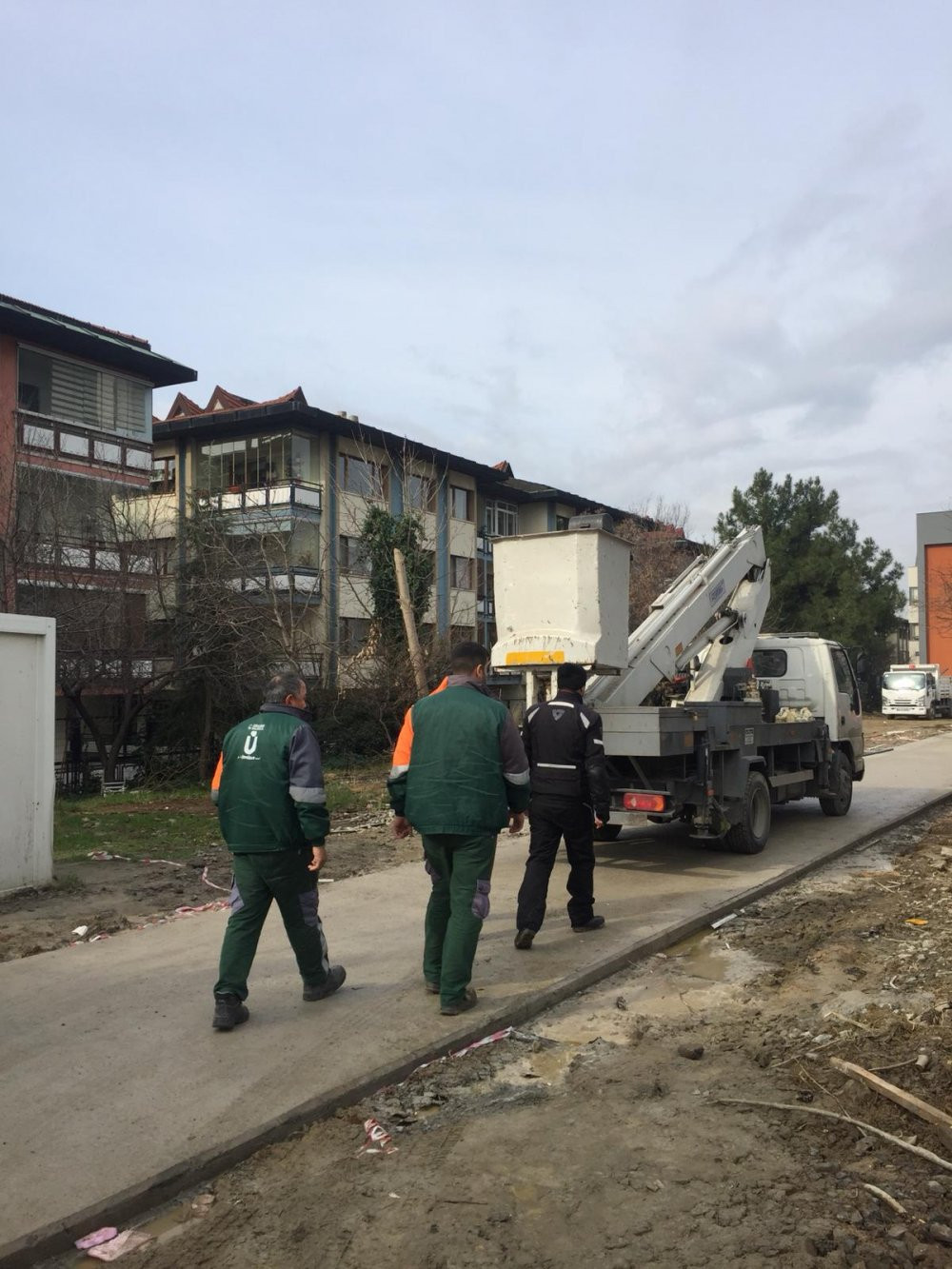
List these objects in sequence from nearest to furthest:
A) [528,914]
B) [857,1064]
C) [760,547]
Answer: [857,1064]
[528,914]
[760,547]

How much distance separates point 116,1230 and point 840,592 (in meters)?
→ 46.7

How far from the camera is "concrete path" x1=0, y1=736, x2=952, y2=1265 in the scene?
12.6 ft

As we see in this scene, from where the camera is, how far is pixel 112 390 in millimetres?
26219

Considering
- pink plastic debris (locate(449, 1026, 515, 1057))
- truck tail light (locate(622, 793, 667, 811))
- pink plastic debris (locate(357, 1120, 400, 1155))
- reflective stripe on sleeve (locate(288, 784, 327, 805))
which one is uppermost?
reflective stripe on sleeve (locate(288, 784, 327, 805))

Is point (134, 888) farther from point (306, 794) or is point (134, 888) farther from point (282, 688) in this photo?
point (306, 794)

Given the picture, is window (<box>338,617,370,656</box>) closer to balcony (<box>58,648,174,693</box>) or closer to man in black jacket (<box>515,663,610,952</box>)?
balcony (<box>58,648,174,693</box>)

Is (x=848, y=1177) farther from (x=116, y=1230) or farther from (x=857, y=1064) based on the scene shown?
(x=116, y=1230)

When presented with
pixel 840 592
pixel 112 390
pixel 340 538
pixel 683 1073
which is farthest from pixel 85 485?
pixel 840 592

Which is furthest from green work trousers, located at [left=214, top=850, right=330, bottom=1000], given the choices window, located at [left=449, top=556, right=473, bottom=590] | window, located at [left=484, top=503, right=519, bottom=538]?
window, located at [left=484, top=503, right=519, bottom=538]

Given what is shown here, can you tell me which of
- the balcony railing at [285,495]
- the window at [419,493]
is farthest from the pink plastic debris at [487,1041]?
the balcony railing at [285,495]

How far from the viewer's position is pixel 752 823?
34.8 feet

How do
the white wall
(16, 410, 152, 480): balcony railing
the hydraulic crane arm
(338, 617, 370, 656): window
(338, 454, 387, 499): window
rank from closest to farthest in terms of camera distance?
the white wall < the hydraulic crane arm < (16, 410, 152, 480): balcony railing < (338, 617, 370, 656): window < (338, 454, 387, 499): window

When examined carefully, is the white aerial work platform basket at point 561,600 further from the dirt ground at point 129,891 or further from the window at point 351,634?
the window at point 351,634

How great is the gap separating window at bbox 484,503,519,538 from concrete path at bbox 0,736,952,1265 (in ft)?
105
